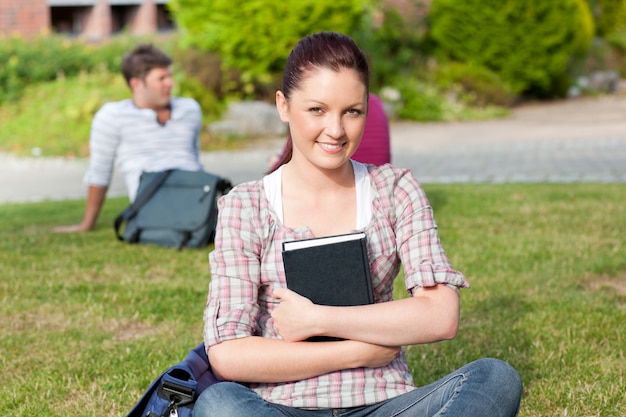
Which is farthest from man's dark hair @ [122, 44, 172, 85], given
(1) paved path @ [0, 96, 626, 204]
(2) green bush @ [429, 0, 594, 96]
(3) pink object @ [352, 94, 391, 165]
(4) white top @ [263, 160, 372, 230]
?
(2) green bush @ [429, 0, 594, 96]

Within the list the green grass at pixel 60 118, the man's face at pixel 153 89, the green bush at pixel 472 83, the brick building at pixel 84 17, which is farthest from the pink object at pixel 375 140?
the green bush at pixel 472 83

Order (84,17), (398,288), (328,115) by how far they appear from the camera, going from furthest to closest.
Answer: (84,17)
(398,288)
(328,115)

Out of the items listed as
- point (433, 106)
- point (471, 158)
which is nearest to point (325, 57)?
point (471, 158)

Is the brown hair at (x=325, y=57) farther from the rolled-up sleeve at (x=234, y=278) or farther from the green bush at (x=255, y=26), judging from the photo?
the green bush at (x=255, y=26)

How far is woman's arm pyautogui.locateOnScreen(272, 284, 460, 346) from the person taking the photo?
232 cm

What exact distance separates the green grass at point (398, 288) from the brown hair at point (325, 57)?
1556 millimetres

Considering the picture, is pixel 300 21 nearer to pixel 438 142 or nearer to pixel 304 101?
pixel 438 142

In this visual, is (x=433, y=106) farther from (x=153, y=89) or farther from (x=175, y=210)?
(x=175, y=210)

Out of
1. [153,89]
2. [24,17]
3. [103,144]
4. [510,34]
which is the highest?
[24,17]

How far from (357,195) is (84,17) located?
18.1 metres

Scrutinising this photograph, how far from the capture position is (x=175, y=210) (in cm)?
638

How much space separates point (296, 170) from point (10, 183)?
8.97m

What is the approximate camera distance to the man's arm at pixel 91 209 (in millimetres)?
6824

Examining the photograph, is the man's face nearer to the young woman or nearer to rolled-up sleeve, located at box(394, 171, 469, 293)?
the young woman
